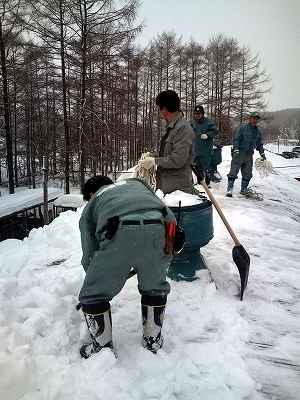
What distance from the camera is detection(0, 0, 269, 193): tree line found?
14330mm

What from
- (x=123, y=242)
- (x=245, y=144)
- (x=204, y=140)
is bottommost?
(x=123, y=242)

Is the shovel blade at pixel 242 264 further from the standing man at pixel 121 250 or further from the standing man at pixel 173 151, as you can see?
the standing man at pixel 121 250

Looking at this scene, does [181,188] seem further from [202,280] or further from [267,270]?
[267,270]

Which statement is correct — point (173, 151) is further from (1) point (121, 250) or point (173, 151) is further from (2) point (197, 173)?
(1) point (121, 250)

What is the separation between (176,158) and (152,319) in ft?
5.49

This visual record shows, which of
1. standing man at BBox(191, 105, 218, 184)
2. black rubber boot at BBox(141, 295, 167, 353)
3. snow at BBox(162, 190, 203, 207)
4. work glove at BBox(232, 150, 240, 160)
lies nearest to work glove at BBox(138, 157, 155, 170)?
snow at BBox(162, 190, 203, 207)

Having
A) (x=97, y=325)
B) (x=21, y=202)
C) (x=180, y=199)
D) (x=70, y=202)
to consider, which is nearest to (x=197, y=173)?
(x=180, y=199)

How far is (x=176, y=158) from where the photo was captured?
3.86 m

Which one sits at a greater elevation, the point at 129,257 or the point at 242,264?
the point at 129,257

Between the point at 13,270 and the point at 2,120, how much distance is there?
19676 mm

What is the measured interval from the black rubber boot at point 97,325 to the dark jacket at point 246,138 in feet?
20.3

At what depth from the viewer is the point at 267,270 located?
14.6ft

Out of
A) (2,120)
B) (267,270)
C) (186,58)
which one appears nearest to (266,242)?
(267,270)

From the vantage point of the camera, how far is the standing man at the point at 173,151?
149 inches
